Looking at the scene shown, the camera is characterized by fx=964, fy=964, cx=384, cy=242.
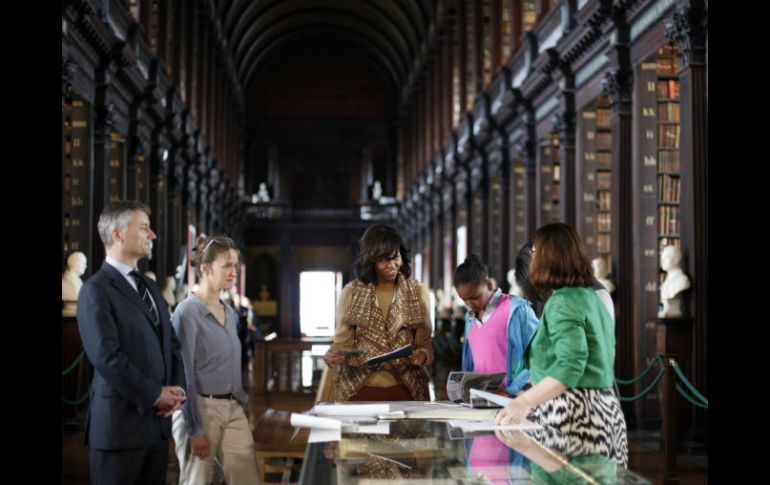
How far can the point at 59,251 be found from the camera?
3186 millimetres

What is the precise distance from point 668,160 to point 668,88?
2.37 ft

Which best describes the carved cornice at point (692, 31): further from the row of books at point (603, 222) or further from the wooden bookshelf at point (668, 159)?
the row of books at point (603, 222)

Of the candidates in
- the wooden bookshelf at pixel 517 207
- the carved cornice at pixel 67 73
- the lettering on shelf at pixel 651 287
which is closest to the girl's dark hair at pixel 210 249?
the carved cornice at pixel 67 73

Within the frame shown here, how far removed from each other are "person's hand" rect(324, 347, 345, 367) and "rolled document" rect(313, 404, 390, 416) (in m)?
1.02

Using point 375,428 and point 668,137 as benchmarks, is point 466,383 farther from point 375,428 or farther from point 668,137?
point 668,137

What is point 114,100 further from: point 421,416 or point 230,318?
point 421,416

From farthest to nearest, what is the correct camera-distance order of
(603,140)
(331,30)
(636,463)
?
(331,30) < (603,140) < (636,463)

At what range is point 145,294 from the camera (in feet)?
12.0

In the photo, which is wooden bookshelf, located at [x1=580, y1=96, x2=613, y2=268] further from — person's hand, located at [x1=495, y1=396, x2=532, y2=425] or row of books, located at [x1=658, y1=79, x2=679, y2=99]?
person's hand, located at [x1=495, y1=396, x2=532, y2=425]

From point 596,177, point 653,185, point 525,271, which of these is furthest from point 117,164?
point 525,271

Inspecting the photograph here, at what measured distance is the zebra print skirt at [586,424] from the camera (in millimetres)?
3014

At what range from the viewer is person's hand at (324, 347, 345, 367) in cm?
418

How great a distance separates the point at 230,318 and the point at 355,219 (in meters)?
28.0

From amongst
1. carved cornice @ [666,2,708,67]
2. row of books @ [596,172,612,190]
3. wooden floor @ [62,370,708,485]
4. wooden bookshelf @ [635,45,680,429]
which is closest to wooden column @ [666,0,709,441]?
carved cornice @ [666,2,708,67]
